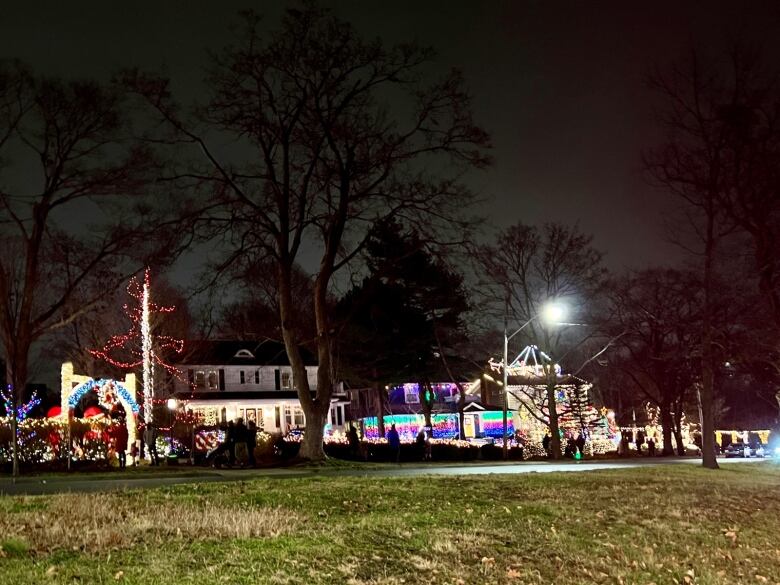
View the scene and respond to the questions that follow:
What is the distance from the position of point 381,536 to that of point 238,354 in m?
56.2

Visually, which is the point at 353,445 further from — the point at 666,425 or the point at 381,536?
the point at 666,425

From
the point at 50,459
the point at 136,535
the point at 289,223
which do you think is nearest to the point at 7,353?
the point at 50,459

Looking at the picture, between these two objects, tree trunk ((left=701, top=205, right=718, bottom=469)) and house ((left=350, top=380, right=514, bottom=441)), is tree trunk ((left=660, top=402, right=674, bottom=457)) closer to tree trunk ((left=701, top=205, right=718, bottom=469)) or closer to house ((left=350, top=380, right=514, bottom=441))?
house ((left=350, top=380, right=514, bottom=441))

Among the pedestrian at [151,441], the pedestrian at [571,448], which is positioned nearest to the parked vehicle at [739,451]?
the pedestrian at [571,448]

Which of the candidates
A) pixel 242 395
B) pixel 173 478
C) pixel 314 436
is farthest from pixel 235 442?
pixel 242 395

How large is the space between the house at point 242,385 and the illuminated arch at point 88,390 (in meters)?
25.9

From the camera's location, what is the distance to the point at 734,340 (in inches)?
1144

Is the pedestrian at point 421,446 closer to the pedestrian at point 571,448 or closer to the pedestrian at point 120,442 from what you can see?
the pedestrian at point 571,448

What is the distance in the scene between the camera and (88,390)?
31.5m

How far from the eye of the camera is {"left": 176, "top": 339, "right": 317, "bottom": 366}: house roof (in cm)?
5972

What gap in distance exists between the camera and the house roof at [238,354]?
196 feet

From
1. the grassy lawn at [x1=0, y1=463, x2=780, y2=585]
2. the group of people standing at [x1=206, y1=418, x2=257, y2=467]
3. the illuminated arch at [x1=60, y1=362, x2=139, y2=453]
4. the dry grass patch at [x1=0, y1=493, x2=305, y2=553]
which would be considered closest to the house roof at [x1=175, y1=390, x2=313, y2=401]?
the illuminated arch at [x1=60, y1=362, x2=139, y2=453]

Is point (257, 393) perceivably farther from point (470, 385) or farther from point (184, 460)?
point (184, 460)

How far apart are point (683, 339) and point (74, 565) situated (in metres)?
44.8
